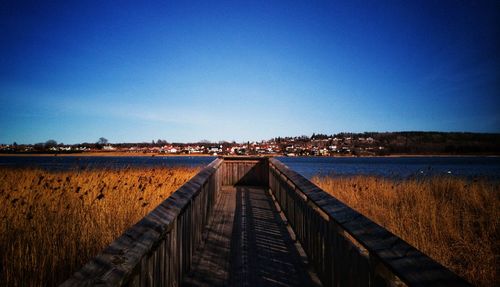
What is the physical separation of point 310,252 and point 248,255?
0.94 metres

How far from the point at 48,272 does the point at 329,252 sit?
3525mm

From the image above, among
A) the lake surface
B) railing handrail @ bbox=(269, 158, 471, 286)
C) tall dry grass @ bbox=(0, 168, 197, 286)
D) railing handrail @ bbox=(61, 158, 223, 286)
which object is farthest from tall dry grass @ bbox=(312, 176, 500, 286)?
tall dry grass @ bbox=(0, 168, 197, 286)

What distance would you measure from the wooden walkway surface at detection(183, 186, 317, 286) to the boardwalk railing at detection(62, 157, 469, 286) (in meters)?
0.21

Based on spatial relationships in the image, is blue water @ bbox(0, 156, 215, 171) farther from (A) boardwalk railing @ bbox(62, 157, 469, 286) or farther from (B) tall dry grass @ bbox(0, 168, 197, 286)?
(A) boardwalk railing @ bbox(62, 157, 469, 286)

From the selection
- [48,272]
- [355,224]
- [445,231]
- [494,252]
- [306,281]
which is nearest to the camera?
[355,224]

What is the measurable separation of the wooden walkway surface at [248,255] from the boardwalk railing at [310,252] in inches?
8.2

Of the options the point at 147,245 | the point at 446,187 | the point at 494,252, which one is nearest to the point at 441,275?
the point at 147,245

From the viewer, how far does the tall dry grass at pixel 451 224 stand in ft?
16.1

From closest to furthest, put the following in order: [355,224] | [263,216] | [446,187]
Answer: [355,224]
[263,216]
[446,187]

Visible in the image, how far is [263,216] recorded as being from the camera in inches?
287

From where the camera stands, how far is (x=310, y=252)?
4160 millimetres

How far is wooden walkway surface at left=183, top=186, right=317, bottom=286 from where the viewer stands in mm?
3735

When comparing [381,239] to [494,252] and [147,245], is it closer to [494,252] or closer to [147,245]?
[147,245]

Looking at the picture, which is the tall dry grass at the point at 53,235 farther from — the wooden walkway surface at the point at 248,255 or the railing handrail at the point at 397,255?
the railing handrail at the point at 397,255
